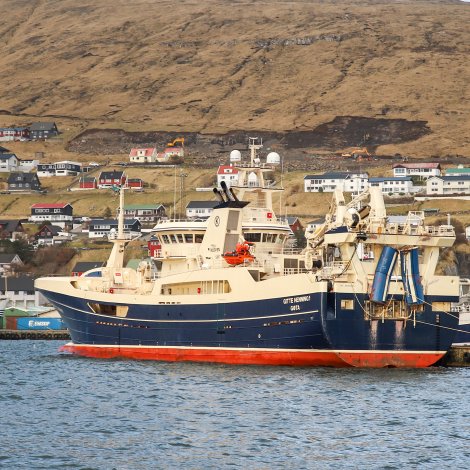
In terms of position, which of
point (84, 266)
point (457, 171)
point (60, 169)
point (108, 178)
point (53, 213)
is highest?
point (60, 169)

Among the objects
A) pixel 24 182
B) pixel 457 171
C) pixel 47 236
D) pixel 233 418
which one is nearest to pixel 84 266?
pixel 47 236

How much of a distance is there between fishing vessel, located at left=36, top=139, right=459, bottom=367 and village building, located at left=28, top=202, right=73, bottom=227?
98.9m

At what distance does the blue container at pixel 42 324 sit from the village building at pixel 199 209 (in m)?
48.3

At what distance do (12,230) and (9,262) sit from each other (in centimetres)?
1593

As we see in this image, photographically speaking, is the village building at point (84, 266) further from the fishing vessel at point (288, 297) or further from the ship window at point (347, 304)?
the ship window at point (347, 304)

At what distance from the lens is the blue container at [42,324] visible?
102750 millimetres

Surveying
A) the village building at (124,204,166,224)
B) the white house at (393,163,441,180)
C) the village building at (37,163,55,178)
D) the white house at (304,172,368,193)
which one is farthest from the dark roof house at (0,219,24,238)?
the white house at (393,163,441,180)

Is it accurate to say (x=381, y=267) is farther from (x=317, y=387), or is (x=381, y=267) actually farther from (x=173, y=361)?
(x=173, y=361)

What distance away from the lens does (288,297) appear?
190ft

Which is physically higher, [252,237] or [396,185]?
[396,185]

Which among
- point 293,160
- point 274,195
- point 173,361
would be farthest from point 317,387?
point 293,160

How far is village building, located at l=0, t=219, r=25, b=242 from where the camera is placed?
15625 centimetres

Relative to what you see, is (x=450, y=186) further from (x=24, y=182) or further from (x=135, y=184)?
(x=24, y=182)

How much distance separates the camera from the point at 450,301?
195 ft
